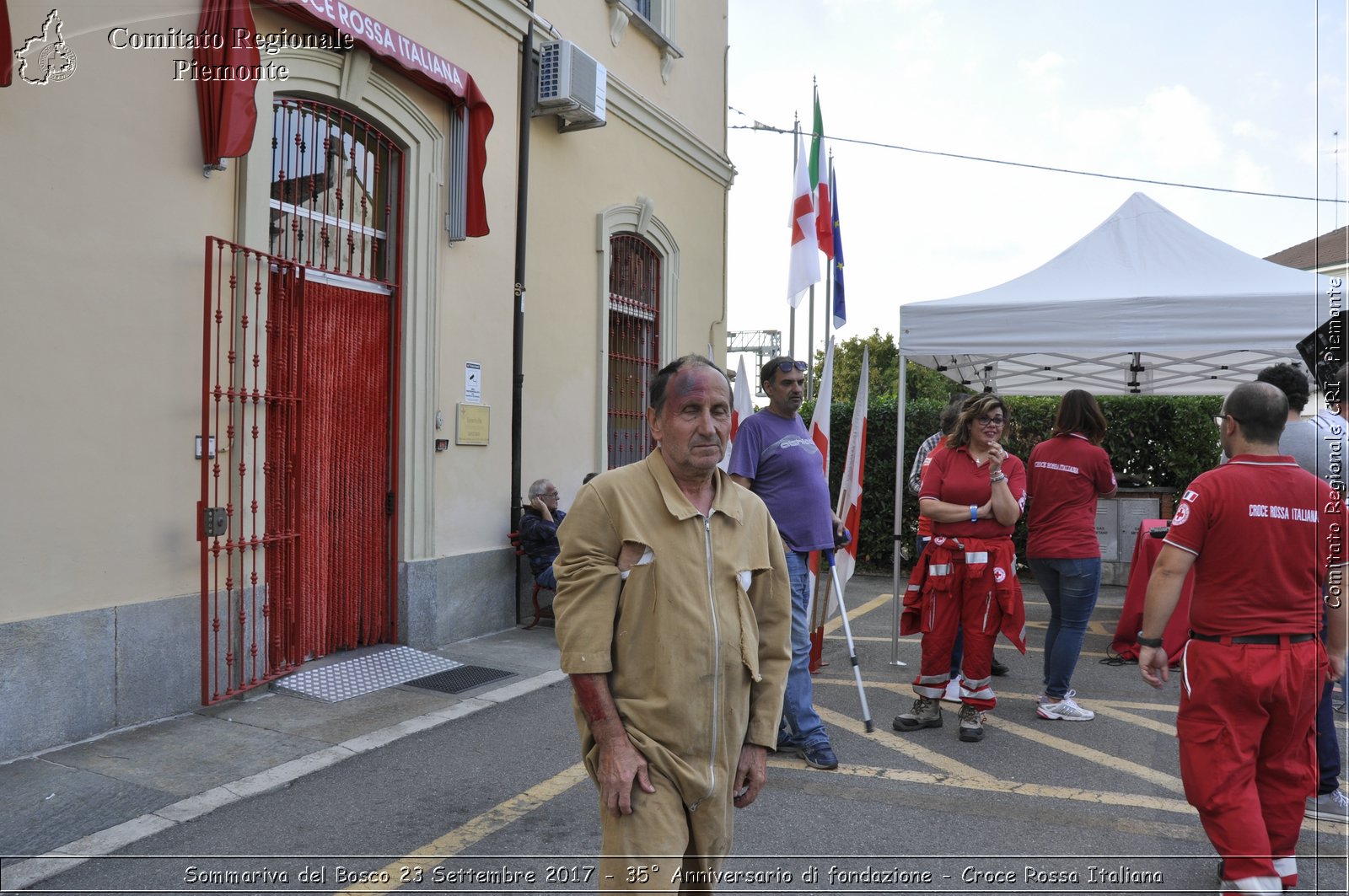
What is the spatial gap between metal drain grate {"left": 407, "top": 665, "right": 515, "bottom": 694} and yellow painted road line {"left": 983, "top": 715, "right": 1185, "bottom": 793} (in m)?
3.16

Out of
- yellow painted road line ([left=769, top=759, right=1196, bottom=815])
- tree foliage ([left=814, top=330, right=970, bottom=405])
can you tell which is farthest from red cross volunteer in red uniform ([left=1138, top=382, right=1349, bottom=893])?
tree foliage ([left=814, top=330, right=970, bottom=405])

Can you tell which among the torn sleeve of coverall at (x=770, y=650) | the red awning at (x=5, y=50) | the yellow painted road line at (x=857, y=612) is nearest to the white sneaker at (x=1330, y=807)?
the torn sleeve of coverall at (x=770, y=650)

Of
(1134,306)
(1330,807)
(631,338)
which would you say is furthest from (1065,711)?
(631,338)

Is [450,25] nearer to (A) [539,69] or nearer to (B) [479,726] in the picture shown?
(A) [539,69]

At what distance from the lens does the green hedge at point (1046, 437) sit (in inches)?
435

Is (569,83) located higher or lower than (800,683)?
higher

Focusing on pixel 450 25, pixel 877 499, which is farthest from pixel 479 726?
pixel 877 499

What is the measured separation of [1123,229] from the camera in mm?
8039

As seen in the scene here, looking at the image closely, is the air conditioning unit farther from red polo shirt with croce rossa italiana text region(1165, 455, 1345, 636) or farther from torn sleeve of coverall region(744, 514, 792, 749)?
torn sleeve of coverall region(744, 514, 792, 749)

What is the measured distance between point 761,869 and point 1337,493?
8.56ft

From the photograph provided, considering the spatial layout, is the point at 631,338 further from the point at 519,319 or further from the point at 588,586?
the point at 588,586

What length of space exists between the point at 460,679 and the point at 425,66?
4407 millimetres

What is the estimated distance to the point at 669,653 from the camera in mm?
2180

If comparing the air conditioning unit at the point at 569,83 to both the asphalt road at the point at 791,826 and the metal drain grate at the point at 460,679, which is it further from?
the asphalt road at the point at 791,826
